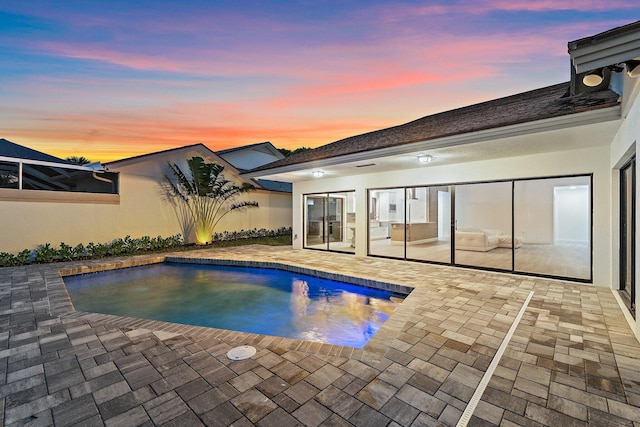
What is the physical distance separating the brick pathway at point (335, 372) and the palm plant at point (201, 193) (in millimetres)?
8765

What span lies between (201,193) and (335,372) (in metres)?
12.1

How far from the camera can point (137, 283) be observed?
8125mm

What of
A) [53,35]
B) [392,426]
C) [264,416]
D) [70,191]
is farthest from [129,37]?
[392,426]

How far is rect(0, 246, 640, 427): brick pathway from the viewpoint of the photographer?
2.26 m

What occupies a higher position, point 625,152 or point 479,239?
point 625,152

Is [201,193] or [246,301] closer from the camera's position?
[246,301]

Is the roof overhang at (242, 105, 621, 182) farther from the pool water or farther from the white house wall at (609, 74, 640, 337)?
the pool water

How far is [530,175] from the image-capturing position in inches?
274

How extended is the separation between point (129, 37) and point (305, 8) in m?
4.98

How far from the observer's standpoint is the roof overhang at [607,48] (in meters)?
2.25

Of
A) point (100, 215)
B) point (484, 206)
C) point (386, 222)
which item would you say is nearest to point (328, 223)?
point (386, 222)

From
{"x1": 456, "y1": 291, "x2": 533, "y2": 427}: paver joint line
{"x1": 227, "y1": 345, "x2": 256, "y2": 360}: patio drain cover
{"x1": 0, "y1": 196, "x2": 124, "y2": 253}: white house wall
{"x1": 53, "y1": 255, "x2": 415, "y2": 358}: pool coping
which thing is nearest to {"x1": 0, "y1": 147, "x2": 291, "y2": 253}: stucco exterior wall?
{"x1": 0, "y1": 196, "x2": 124, "y2": 253}: white house wall

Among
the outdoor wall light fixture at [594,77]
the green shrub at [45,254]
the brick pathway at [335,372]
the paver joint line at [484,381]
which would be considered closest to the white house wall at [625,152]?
the outdoor wall light fixture at [594,77]

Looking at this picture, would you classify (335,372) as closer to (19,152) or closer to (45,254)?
(45,254)
